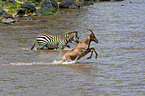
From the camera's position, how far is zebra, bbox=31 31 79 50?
A: 1791 centimetres

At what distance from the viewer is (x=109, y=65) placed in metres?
14.2

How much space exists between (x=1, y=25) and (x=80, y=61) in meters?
14.2

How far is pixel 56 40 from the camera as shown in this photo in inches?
721

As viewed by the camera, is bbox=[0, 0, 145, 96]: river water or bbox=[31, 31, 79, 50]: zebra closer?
bbox=[0, 0, 145, 96]: river water

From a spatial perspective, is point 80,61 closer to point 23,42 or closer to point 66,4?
point 23,42

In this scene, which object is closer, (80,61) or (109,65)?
(109,65)

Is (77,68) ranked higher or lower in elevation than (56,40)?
lower

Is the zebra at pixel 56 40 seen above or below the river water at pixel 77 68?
above

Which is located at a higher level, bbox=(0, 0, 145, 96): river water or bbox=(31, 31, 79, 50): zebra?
bbox=(31, 31, 79, 50): zebra

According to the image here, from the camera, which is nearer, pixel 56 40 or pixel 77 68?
pixel 77 68

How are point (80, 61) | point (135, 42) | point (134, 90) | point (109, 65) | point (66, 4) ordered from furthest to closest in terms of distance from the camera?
point (66, 4) < point (135, 42) < point (80, 61) < point (109, 65) < point (134, 90)

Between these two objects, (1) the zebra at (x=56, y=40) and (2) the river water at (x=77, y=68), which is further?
(1) the zebra at (x=56, y=40)

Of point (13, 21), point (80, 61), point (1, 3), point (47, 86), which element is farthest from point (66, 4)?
point (47, 86)

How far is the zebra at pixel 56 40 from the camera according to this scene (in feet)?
58.7
